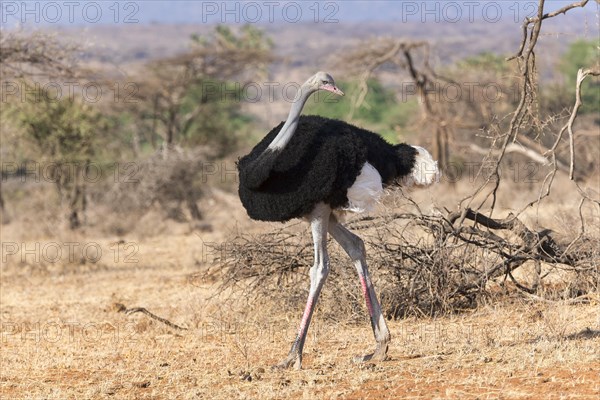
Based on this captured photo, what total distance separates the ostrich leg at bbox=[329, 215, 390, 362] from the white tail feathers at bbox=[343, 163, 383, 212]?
36 centimetres

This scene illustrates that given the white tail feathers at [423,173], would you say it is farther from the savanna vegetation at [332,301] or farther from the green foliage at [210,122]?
the green foliage at [210,122]

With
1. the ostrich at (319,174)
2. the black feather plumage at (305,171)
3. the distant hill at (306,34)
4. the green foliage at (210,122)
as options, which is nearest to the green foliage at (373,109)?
the green foliage at (210,122)

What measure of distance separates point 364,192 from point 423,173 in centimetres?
50

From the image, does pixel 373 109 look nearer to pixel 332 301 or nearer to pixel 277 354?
pixel 332 301

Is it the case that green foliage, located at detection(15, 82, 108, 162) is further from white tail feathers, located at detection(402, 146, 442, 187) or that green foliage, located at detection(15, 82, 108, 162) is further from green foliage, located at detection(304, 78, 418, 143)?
white tail feathers, located at detection(402, 146, 442, 187)

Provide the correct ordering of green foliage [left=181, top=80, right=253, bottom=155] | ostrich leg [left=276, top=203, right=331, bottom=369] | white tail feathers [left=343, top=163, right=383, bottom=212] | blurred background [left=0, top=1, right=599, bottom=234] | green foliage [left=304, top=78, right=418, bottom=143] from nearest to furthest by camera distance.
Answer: white tail feathers [left=343, top=163, right=383, bottom=212], ostrich leg [left=276, top=203, right=331, bottom=369], blurred background [left=0, top=1, right=599, bottom=234], green foliage [left=181, top=80, right=253, bottom=155], green foliage [left=304, top=78, right=418, bottom=143]

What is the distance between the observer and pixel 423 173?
21.6 ft

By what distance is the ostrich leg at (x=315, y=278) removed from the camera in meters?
6.42

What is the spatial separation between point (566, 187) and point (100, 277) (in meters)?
9.32

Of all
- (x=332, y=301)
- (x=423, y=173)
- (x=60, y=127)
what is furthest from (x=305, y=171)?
(x=60, y=127)

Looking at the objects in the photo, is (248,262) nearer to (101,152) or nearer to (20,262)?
(20,262)

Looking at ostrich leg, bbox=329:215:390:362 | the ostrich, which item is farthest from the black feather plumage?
ostrich leg, bbox=329:215:390:362

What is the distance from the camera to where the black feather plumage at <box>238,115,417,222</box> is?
20.4 feet

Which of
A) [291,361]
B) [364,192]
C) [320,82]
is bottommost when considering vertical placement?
[291,361]
